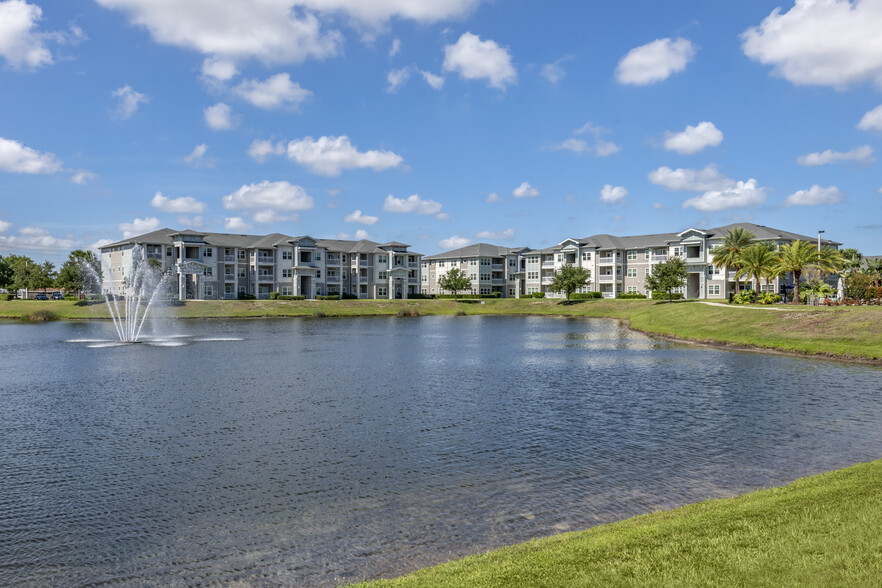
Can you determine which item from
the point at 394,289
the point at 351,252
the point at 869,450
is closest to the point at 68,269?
the point at 351,252

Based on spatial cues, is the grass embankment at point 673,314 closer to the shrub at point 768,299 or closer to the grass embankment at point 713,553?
the shrub at point 768,299

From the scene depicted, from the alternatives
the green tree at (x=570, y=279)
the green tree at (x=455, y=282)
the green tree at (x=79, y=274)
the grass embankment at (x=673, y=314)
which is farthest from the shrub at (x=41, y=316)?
the green tree at (x=570, y=279)

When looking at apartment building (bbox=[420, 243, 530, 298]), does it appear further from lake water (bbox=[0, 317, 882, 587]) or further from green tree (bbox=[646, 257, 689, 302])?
lake water (bbox=[0, 317, 882, 587])

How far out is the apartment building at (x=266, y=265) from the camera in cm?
12019

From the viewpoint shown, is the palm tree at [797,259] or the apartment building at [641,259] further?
the apartment building at [641,259]

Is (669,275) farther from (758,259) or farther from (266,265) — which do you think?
(266,265)

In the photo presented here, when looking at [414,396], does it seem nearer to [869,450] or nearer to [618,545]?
[869,450]

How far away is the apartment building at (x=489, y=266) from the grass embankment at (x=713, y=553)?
141 metres

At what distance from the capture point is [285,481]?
1678 cm

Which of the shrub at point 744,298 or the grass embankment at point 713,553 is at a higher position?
the shrub at point 744,298

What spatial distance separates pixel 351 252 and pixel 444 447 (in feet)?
411

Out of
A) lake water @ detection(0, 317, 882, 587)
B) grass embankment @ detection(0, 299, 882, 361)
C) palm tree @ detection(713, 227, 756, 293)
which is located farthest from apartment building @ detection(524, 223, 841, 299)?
lake water @ detection(0, 317, 882, 587)

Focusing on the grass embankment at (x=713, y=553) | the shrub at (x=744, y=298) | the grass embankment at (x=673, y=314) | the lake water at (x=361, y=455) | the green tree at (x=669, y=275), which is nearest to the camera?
the grass embankment at (x=713, y=553)

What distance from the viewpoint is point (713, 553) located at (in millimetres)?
9586
